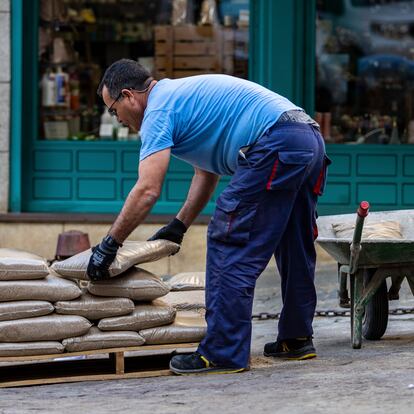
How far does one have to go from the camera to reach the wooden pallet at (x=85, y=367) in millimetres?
6668

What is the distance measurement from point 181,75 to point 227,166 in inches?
217

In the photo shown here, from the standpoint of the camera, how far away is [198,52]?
12.2 metres

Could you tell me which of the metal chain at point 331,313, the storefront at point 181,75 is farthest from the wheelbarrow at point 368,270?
the storefront at point 181,75

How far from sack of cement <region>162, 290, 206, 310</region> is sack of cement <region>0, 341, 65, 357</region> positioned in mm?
961

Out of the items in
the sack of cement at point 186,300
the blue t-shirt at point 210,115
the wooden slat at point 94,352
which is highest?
the blue t-shirt at point 210,115

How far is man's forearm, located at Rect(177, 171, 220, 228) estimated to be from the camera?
709 cm

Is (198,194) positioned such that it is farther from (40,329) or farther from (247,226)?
(40,329)

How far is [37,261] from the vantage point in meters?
6.74

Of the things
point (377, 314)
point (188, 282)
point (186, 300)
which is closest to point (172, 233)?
point (186, 300)

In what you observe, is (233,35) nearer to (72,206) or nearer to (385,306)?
(72,206)

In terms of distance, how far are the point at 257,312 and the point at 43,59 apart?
3.85m

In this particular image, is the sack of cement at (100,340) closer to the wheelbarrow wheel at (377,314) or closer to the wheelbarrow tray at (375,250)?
the wheelbarrow tray at (375,250)

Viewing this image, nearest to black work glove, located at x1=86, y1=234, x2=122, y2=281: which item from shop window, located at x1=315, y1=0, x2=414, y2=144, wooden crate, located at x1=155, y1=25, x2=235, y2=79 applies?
wooden crate, located at x1=155, y1=25, x2=235, y2=79

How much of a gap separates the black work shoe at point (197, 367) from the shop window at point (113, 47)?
5.65 meters
